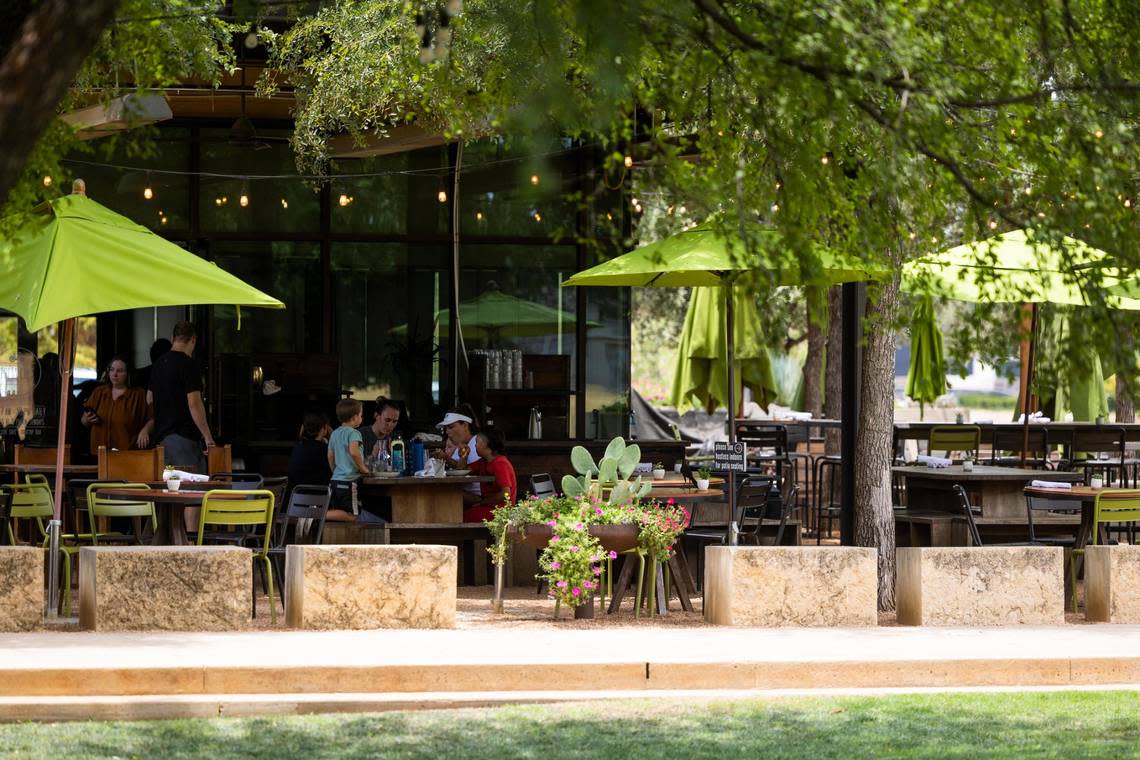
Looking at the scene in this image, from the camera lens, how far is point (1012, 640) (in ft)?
30.9

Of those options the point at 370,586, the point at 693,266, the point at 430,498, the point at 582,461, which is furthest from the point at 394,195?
the point at 370,586

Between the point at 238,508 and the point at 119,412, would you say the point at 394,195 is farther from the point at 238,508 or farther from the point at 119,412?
the point at 238,508

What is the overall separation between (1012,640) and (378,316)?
32.0 feet

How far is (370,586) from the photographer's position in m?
9.66

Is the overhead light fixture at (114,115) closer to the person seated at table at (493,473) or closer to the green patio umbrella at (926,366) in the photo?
the person seated at table at (493,473)

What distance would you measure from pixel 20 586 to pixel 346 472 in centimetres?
338

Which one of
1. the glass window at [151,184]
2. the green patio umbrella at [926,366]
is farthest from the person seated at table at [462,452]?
the green patio umbrella at [926,366]

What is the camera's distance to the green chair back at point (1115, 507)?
1103cm

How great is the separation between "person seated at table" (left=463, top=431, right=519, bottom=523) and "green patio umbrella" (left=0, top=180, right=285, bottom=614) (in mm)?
2856

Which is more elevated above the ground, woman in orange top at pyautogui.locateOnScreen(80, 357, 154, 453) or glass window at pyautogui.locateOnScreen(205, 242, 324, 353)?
glass window at pyautogui.locateOnScreen(205, 242, 324, 353)

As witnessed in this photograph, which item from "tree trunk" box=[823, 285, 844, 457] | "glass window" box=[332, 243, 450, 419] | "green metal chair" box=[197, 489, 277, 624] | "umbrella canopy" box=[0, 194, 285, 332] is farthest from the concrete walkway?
"tree trunk" box=[823, 285, 844, 457]

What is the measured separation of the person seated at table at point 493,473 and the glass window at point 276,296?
5.21 m

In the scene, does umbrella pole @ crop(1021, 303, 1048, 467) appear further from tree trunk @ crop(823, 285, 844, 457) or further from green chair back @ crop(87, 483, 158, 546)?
tree trunk @ crop(823, 285, 844, 457)

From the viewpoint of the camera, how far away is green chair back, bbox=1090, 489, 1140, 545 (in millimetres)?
11031
